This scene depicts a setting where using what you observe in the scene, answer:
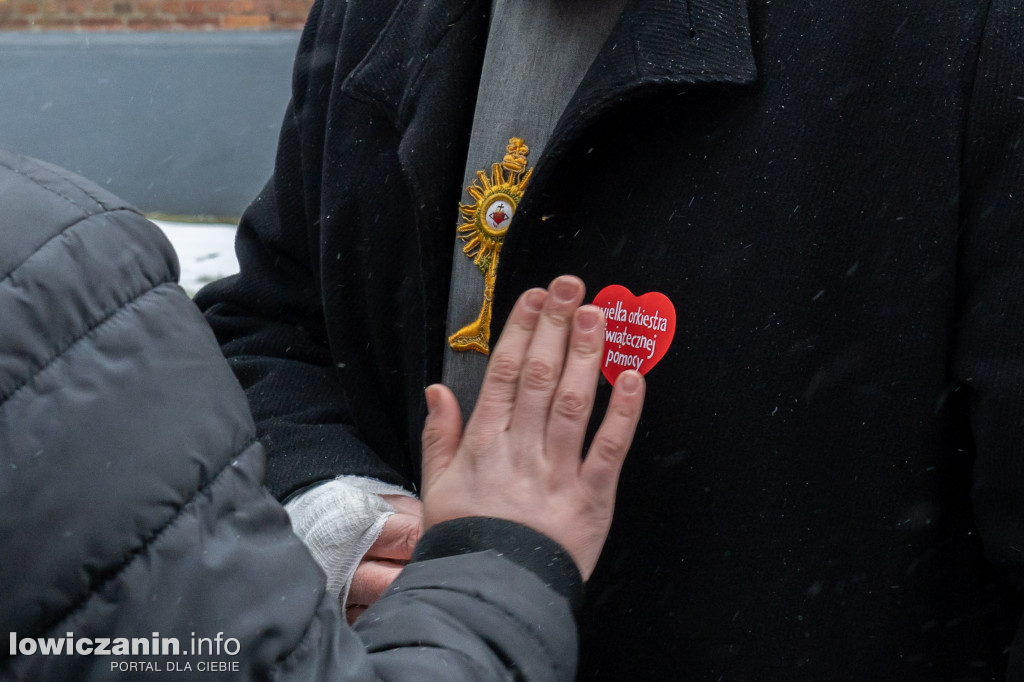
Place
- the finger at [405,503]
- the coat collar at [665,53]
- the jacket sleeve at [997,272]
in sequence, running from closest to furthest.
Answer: the jacket sleeve at [997,272] → the coat collar at [665,53] → the finger at [405,503]

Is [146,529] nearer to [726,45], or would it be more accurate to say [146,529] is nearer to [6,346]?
Answer: [6,346]

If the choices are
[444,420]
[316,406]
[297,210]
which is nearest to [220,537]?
[444,420]

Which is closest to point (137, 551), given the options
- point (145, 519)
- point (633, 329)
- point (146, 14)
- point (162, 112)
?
point (145, 519)

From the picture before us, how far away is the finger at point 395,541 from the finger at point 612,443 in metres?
0.37

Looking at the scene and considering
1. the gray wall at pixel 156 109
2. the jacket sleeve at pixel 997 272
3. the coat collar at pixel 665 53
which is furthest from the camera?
the gray wall at pixel 156 109

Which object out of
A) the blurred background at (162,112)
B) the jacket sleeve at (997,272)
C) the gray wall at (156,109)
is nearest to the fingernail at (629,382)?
the jacket sleeve at (997,272)

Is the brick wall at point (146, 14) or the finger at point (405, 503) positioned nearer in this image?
the finger at point (405, 503)

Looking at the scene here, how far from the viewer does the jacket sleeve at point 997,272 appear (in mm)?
907

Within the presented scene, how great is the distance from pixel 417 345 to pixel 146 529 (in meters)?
0.72

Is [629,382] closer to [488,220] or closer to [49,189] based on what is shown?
[488,220]

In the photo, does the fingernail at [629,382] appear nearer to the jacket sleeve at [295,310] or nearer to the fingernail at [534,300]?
the fingernail at [534,300]

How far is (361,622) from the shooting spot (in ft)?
2.72

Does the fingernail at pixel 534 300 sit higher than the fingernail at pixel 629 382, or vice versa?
the fingernail at pixel 534 300

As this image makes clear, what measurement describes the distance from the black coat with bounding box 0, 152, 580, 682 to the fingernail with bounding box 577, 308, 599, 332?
1.12 ft
